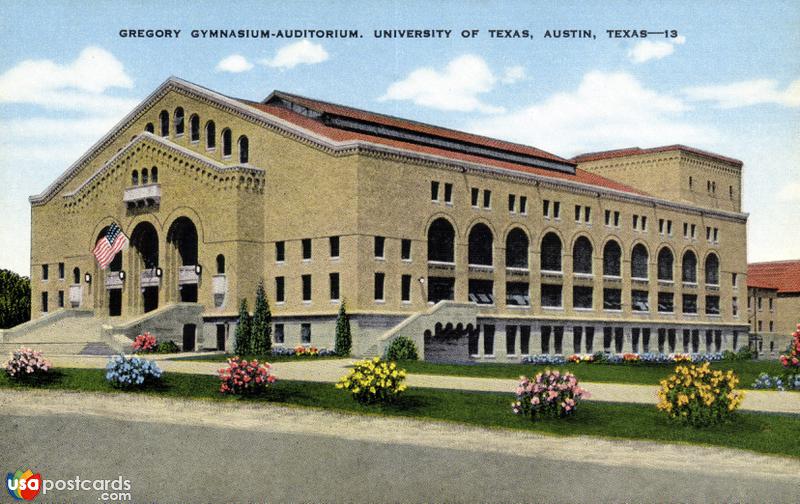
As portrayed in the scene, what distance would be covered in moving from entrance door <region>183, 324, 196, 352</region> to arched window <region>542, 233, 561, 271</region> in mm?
24560

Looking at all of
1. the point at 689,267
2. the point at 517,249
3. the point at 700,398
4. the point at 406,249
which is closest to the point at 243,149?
the point at 406,249

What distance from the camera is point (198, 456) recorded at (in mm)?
22516

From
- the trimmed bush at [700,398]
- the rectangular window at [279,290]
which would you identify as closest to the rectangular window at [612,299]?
the rectangular window at [279,290]

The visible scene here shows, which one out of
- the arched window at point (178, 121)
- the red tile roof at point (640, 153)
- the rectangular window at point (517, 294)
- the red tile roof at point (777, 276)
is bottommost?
the rectangular window at point (517, 294)

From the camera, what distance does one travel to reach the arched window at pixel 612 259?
79.4 metres

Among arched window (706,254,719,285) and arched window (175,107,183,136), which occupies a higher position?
arched window (175,107,183,136)

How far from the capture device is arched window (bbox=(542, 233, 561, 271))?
74.2 metres

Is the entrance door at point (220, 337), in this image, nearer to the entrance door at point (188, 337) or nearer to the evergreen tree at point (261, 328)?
the entrance door at point (188, 337)

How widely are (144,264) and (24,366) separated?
36.0 metres

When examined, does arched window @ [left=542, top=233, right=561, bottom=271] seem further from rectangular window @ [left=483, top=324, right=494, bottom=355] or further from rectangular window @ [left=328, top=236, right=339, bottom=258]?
rectangular window @ [left=328, top=236, right=339, bottom=258]

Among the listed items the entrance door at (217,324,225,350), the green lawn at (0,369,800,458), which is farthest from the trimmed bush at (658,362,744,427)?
the entrance door at (217,324,225,350)

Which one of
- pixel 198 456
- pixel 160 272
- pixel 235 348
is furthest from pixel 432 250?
pixel 198 456

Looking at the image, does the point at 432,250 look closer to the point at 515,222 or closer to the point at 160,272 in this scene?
the point at 515,222

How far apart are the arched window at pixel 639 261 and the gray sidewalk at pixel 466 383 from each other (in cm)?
3804
